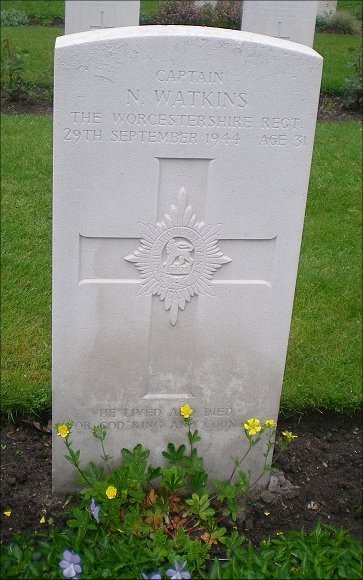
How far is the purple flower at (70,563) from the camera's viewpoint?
7.70 ft

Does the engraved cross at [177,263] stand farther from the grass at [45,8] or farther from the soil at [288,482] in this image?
the grass at [45,8]

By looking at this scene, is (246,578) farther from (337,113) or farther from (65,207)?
(337,113)

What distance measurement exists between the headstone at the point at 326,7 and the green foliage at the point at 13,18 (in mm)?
6041

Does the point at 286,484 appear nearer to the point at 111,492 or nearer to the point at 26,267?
the point at 111,492

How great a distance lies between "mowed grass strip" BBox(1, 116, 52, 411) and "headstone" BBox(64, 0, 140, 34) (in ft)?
4.93

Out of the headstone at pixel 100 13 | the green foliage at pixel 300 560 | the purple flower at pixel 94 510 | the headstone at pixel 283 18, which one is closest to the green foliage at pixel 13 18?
the headstone at pixel 100 13

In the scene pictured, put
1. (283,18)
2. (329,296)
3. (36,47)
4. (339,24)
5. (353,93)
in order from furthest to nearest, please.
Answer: (339,24)
(36,47)
(353,93)
(283,18)
(329,296)

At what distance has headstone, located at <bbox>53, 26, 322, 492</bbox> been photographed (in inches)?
99.7

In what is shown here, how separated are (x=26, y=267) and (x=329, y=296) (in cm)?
198

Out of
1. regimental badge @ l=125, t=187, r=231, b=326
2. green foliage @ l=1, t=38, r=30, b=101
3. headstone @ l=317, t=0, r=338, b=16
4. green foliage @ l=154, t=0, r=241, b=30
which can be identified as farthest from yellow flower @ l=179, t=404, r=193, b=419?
headstone @ l=317, t=0, r=338, b=16

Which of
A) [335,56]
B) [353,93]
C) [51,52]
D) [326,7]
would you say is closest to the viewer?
[353,93]

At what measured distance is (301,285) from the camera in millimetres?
4996

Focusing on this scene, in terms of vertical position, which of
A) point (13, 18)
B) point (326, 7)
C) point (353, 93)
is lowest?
point (353, 93)

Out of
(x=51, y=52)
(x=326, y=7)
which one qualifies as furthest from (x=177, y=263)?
(x=326, y=7)
